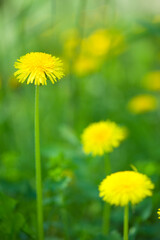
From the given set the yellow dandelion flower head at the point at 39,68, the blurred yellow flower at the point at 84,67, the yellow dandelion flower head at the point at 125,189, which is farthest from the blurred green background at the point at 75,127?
the yellow dandelion flower head at the point at 39,68

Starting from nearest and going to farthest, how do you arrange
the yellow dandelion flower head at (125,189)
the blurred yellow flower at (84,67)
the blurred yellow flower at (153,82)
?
the yellow dandelion flower head at (125,189), the blurred yellow flower at (84,67), the blurred yellow flower at (153,82)

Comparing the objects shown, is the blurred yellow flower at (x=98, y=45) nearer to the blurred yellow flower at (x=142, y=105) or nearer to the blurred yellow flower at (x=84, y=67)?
Result: the blurred yellow flower at (x=84, y=67)

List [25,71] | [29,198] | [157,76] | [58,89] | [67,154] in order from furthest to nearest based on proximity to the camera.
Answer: [58,89] < [157,76] < [67,154] < [29,198] < [25,71]

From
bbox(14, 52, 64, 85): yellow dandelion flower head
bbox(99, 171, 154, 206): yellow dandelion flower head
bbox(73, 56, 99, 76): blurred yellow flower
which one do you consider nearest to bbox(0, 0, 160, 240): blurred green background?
bbox(73, 56, 99, 76): blurred yellow flower

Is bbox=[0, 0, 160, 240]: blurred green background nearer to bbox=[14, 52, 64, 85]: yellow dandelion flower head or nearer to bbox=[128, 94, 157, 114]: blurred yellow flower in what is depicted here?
bbox=[128, 94, 157, 114]: blurred yellow flower

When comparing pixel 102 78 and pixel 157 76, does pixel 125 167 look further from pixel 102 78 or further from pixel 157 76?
pixel 102 78

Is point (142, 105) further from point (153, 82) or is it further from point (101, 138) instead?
point (101, 138)

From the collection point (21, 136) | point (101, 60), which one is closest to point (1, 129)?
point (21, 136)
